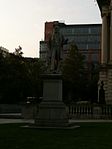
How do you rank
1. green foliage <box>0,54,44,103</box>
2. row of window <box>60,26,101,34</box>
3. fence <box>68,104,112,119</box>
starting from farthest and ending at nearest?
1. row of window <box>60,26,101,34</box>
2. green foliage <box>0,54,44,103</box>
3. fence <box>68,104,112,119</box>

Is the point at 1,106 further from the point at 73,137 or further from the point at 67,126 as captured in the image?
the point at 73,137

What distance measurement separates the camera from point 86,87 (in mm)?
101188

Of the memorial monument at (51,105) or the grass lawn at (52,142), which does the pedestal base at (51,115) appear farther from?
the grass lawn at (52,142)

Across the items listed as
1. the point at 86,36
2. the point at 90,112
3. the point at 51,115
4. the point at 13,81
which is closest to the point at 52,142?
the point at 51,115

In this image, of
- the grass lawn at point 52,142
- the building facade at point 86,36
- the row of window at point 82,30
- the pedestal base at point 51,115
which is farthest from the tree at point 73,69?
the row of window at point 82,30

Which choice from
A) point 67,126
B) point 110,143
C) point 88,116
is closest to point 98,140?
point 110,143

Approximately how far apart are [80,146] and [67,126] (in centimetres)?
920

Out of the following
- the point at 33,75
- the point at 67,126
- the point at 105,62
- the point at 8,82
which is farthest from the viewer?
the point at 33,75

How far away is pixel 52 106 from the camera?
25.7 meters

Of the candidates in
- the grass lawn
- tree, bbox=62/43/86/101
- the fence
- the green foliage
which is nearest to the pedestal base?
the grass lawn

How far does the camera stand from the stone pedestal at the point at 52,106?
25.7m

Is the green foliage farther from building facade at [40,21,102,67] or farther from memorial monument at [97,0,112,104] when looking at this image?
building facade at [40,21,102,67]

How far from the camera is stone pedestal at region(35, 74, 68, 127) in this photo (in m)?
25.7

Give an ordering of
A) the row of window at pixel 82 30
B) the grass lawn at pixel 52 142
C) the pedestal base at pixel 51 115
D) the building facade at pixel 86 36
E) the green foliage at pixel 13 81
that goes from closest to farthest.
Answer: the grass lawn at pixel 52 142 < the pedestal base at pixel 51 115 < the green foliage at pixel 13 81 < the building facade at pixel 86 36 < the row of window at pixel 82 30
